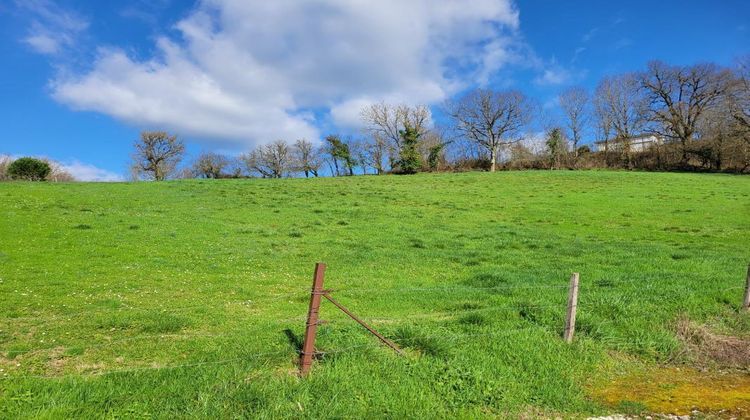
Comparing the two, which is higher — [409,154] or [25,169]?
[409,154]

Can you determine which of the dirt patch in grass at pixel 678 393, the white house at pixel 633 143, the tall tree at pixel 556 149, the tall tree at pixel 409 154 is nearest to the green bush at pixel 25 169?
the tall tree at pixel 409 154

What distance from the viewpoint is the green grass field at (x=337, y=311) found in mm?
5926

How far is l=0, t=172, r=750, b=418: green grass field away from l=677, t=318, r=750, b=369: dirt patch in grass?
10.1 inches

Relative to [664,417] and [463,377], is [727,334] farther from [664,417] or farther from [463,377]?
[463,377]

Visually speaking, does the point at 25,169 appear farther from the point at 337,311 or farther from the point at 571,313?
the point at 571,313

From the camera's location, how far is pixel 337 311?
407 inches

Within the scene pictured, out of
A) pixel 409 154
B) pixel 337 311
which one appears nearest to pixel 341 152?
pixel 409 154

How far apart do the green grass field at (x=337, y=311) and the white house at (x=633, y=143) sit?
50.1 m

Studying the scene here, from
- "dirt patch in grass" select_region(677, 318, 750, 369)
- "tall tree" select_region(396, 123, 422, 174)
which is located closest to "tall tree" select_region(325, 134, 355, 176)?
"tall tree" select_region(396, 123, 422, 174)

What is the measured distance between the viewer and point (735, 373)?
7.19m

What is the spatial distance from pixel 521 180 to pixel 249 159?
7133 cm

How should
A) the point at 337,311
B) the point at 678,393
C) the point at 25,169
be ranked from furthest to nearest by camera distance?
the point at 25,169, the point at 337,311, the point at 678,393

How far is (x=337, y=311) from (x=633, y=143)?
7456 centimetres

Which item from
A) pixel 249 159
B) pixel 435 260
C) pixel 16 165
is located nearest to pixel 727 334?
pixel 435 260
